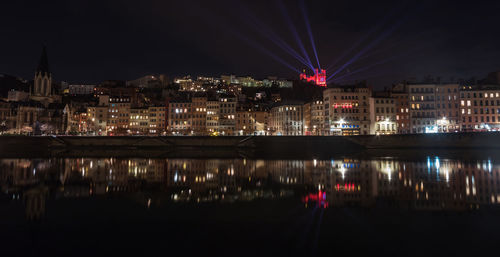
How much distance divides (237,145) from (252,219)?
53065 mm

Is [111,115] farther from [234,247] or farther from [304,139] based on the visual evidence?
[234,247]

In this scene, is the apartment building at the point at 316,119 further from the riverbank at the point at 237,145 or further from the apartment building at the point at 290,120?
the riverbank at the point at 237,145

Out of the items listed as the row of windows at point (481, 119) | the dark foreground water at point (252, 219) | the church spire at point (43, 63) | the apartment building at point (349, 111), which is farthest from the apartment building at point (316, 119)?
the church spire at point (43, 63)

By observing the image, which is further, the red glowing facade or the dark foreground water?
the red glowing facade

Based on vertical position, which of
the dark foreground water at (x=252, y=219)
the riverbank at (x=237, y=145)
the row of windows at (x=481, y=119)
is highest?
the row of windows at (x=481, y=119)

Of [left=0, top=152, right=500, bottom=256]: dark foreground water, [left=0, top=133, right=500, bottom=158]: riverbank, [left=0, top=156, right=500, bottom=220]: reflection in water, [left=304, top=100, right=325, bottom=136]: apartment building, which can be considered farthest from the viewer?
[left=304, top=100, right=325, bottom=136]: apartment building

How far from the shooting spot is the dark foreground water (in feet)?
27.5

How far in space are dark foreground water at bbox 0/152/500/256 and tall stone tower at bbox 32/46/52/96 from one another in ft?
441

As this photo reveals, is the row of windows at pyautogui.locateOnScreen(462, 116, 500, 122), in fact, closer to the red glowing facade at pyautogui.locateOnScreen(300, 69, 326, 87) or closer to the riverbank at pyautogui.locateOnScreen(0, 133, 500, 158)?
the riverbank at pyautogui.locateOnScreen(0, 133, 500, 158)

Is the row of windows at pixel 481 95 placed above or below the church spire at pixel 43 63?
below

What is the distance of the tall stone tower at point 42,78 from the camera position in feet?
413

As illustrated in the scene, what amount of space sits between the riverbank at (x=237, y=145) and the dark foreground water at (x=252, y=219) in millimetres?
30492

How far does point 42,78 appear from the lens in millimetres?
126938

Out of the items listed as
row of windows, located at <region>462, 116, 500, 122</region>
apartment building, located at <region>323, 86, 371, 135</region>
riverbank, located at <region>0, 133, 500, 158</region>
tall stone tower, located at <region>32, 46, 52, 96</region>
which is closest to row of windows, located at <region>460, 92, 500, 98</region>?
row of windows, located at <region>462, 116, 500, 122</region>
